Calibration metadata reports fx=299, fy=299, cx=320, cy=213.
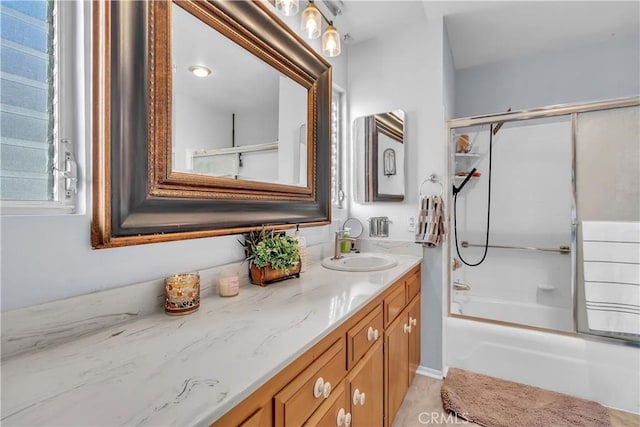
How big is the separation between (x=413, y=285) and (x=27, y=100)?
192 centimetres

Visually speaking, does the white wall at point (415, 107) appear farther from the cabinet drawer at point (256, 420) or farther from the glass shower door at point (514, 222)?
the cabinet drawer at point (256, 420)

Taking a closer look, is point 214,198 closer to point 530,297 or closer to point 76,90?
point 76,90

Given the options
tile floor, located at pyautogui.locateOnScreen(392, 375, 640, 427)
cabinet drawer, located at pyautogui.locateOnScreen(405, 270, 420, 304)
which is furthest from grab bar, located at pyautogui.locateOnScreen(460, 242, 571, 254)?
tile floor, located at pyautogui.locateOnScreen(392, 375, 640, 427)

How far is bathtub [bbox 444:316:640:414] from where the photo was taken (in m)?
1.75

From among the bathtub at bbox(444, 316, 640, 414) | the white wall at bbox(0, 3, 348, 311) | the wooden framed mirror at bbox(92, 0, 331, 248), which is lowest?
the bathtub at bbox(444, 316, 640, 414)

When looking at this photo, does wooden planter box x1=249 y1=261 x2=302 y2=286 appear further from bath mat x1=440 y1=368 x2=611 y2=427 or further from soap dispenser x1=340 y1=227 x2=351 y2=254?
bath mat x1=440 y1=368 x2=611 y2=427

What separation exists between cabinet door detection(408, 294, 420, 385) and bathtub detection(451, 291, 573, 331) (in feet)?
1.51

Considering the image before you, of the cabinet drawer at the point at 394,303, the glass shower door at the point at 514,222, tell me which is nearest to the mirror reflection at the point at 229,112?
the cabinet drawer at the point at 394,303

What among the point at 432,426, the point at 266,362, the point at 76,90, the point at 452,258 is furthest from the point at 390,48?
the point at 432,426

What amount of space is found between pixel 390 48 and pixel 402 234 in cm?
140

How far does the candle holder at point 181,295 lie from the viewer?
95 centimetres

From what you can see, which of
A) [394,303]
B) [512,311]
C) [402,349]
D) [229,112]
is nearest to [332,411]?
[394,303]

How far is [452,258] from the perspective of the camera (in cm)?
230

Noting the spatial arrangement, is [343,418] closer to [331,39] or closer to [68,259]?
[68,259]
